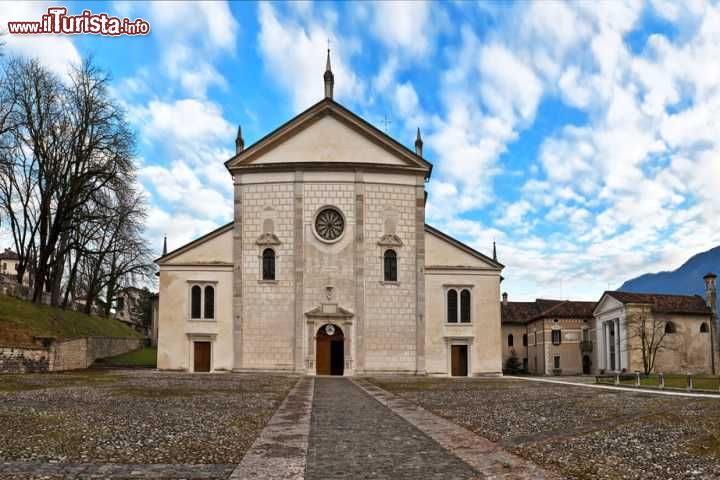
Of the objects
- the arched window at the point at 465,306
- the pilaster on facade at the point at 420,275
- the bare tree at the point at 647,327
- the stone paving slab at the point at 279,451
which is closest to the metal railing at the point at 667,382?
the arched window at the point at 465,306

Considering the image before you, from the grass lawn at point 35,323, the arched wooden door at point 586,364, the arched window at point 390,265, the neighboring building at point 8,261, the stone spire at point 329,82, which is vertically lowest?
the arched wooden door at point 586,364

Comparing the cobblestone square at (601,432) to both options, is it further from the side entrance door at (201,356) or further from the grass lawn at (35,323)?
the grass lawn at (35,323)

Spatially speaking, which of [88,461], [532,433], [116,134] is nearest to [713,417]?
[532,433]

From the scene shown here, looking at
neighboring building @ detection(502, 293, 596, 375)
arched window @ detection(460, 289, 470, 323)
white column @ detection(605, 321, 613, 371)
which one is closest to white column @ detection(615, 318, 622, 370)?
white column @ detection(605, 321, 613, 371)

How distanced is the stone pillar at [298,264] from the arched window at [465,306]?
29.0 feet

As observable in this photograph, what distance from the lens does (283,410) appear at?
1471 cm

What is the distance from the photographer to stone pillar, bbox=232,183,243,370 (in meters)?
35.7

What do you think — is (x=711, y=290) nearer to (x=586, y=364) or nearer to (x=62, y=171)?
(x=586, y=364)

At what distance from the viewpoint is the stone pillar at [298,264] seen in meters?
35.6

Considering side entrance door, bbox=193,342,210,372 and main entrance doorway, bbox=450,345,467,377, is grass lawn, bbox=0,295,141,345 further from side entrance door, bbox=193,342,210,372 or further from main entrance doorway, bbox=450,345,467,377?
main entrance doorway, bbox=450,345,467,377

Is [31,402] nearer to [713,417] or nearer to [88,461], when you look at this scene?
[88,461]

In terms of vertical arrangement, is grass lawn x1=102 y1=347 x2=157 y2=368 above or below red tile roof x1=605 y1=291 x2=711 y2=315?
below

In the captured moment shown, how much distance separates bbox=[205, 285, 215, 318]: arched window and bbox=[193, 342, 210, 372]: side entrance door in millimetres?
1622

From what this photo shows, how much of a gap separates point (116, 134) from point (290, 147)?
11241 mm
